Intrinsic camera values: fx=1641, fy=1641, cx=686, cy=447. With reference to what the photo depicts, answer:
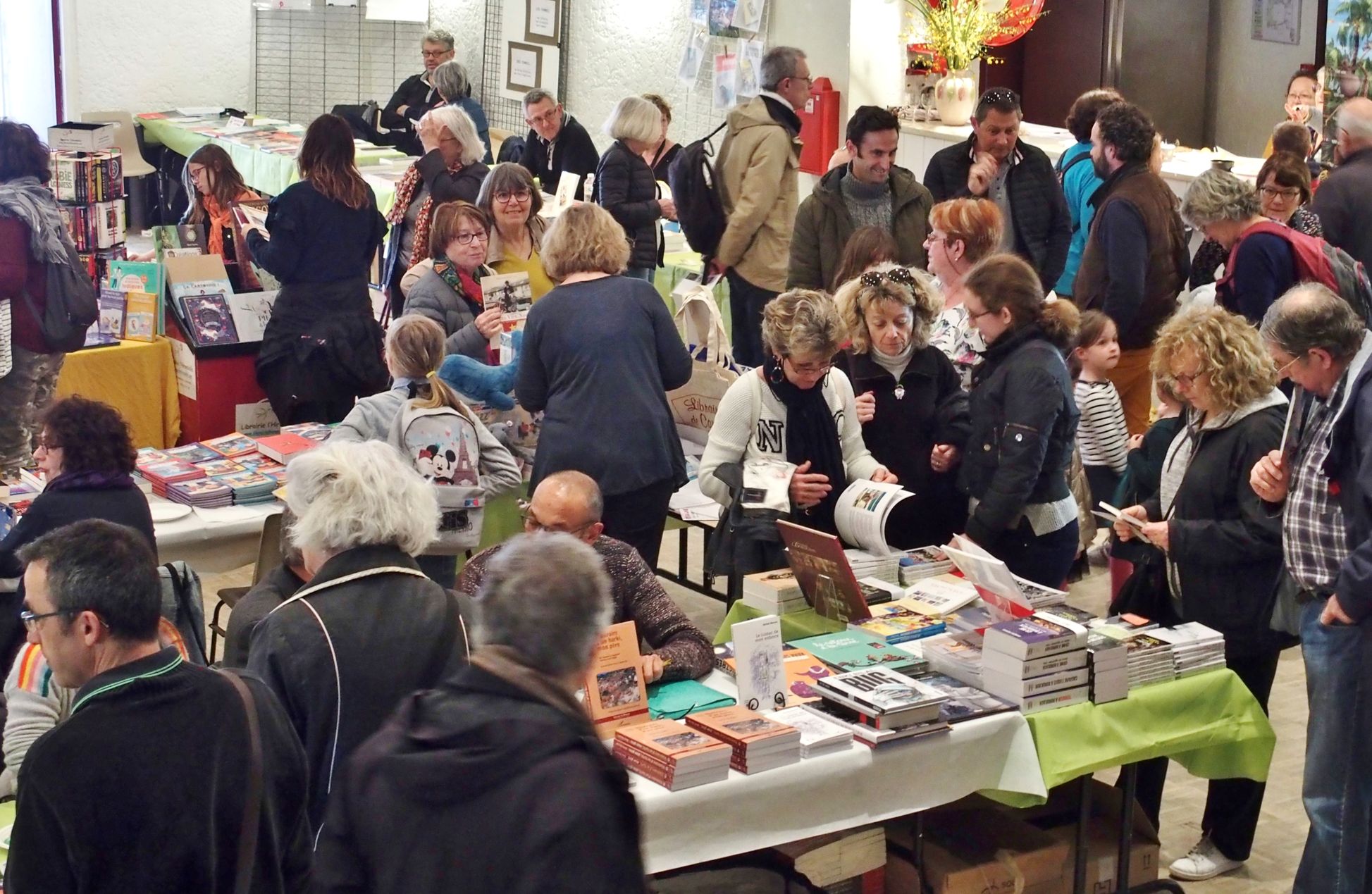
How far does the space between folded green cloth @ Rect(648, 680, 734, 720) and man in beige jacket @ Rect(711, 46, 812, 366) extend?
3.42 m

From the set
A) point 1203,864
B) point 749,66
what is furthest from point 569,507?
point 749,66

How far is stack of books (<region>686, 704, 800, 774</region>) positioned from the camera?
3088mm

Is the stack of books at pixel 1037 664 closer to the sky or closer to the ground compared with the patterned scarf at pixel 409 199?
closer to the ground

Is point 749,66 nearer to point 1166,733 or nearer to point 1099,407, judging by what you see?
point 1099,407

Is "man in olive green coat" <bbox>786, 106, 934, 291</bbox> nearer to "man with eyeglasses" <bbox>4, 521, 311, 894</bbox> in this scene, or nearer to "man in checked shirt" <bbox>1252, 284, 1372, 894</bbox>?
"man in checked shirt" <bbox>1252, 284, 1372, 894</bbox>

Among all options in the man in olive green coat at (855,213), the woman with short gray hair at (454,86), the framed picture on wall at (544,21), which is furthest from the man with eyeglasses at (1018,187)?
the framed picture on wall at (544,21)

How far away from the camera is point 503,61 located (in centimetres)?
1259

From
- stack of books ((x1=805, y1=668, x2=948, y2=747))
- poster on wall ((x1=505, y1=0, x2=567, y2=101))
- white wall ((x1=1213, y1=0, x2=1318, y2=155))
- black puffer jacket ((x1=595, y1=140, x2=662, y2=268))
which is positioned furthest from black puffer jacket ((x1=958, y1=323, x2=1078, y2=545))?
poster on wall ((x1=505, y1=0, x2=567, y2=101))

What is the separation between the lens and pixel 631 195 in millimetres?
6973

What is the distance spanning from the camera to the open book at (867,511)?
413 cm

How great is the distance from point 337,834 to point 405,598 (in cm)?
74

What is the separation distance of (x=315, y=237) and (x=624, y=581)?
2.73m

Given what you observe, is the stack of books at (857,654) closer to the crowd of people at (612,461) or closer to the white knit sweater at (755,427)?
the crowd of people at (612,461)

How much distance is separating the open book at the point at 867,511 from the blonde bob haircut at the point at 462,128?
9.06ft
